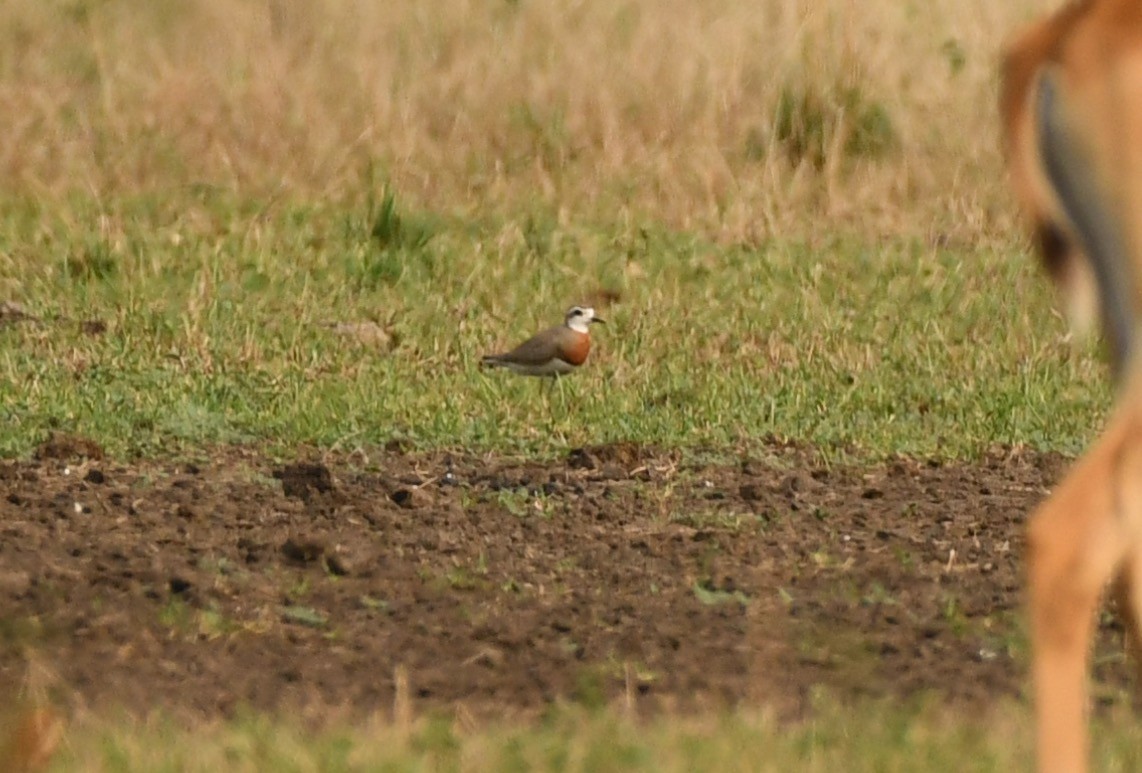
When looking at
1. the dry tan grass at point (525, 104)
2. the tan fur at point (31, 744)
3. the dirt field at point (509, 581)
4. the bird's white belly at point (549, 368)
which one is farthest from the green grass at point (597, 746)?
the dry tan grass at point (525, 104)

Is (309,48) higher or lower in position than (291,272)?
higher

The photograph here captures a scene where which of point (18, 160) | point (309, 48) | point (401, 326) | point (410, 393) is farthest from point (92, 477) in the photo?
point (309, 48)

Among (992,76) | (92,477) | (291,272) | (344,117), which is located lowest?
(92,477)

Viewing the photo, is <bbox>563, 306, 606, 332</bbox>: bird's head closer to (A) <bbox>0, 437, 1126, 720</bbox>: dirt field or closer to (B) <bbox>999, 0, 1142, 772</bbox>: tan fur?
(A) <bbox>0, 437, 1126, 720</bbox>: dirt field

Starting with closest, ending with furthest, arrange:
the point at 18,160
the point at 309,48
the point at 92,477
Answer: the point at 92,477 < the point at 18,160 < the point at 309,48

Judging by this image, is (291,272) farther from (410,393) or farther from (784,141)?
(784,141)

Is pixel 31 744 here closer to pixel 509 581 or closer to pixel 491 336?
pixel 509 581

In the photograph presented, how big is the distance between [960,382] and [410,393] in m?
2.23

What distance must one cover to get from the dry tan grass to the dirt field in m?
4.78

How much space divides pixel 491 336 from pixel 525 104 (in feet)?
11.9

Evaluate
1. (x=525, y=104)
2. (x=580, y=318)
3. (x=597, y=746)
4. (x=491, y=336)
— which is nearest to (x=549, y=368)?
(x=580, y=318)

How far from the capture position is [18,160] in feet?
41.5

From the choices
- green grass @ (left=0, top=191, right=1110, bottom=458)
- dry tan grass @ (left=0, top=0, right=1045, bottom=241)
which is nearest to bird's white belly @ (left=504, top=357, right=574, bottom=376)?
green grass @ (left=0, top=191, right=1110, bottom=458)

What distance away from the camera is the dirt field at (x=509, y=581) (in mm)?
5145
